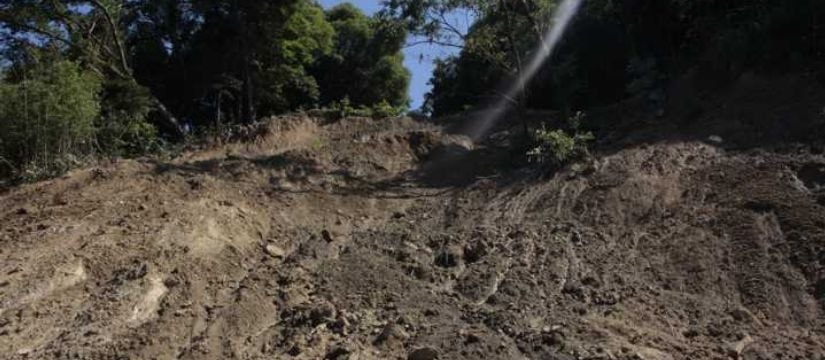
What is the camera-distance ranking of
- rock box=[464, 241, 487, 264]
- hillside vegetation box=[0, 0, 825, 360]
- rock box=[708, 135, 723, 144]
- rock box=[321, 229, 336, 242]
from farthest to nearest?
rock box=[708, 135, 723, 144] < rock box=[321, 229, 336, 242] < rock box=[464, 241, 487, 264] < hillside vegetation box=[0, 0, 825, 360]

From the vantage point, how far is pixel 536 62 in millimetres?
13312

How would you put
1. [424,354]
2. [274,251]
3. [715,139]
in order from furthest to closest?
[715,139], [274,251], [424,354]

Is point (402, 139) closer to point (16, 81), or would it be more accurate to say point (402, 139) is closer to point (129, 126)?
point (129, 126)

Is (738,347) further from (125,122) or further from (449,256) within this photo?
(125,122)

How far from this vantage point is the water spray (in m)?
13.0

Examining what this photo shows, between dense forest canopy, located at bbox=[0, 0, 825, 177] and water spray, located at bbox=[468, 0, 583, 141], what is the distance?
0.19m

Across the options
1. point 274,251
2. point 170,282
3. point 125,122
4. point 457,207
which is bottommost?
point 170,282

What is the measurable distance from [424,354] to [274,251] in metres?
2.71

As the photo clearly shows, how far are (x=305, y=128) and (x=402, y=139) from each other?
1.76 metres

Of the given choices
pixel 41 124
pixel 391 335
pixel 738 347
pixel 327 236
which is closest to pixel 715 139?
pixel 738 347

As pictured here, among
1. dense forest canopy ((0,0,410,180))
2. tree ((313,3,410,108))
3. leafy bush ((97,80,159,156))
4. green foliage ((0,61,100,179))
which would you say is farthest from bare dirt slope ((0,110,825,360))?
tree ((313,3,410,108))

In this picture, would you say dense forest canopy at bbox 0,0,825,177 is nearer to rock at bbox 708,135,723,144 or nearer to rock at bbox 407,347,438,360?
rock at bbox 708,135,723,144

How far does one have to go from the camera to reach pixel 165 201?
866 centimetres

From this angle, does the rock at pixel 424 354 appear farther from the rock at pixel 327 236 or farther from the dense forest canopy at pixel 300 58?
the dense forest canopy at pixel 300 58
